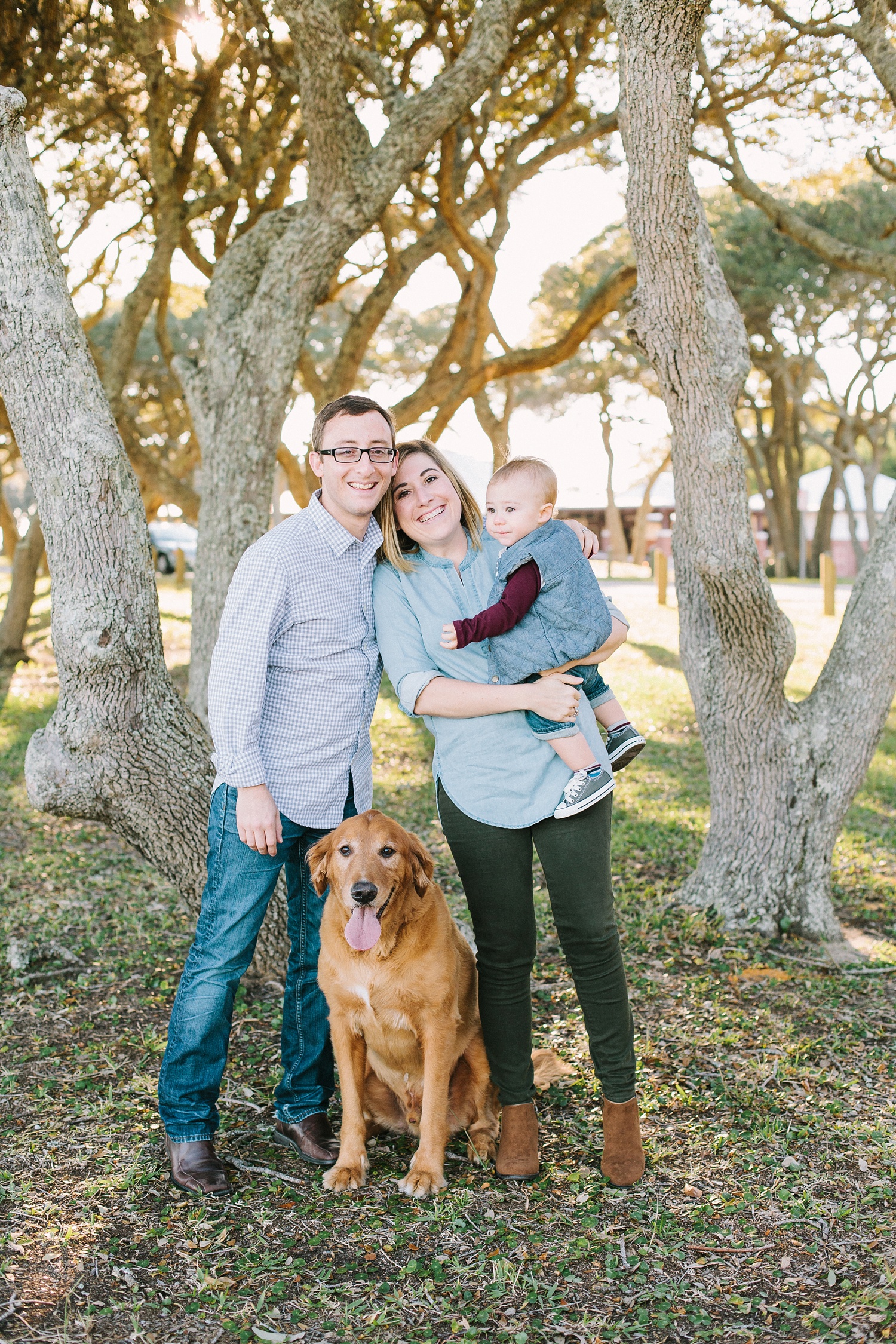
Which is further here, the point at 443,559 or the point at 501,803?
the point at 443,559

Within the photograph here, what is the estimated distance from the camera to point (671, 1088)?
152 inches

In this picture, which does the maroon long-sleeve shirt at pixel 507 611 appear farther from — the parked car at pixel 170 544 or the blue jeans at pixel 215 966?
the parked car at pixel 170 544

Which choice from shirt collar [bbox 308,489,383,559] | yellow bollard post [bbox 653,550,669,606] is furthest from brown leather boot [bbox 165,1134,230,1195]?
yellow bollard post [bbox 653,550,669,606]

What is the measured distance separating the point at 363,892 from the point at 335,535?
110 centimetres

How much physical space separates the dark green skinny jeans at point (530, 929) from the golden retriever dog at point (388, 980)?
14cm

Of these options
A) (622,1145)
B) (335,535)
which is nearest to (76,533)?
(335,535)

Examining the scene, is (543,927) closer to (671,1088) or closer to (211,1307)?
(671,1088)

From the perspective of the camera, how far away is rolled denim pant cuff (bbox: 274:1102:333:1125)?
11.6 ft

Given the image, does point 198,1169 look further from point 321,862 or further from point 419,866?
point 419,866

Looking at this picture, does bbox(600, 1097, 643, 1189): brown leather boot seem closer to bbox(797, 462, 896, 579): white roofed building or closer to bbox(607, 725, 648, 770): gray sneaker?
bbox(607, 725, 648, 770): gray sneaker

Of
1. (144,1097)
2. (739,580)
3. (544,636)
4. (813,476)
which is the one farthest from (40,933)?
(813,476)

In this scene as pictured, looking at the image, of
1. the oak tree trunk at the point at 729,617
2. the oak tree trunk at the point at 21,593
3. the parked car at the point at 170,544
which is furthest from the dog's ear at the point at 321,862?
the parked car at the point at 170,544

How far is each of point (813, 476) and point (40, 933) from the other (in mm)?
49214

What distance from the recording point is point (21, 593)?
1298 cm
